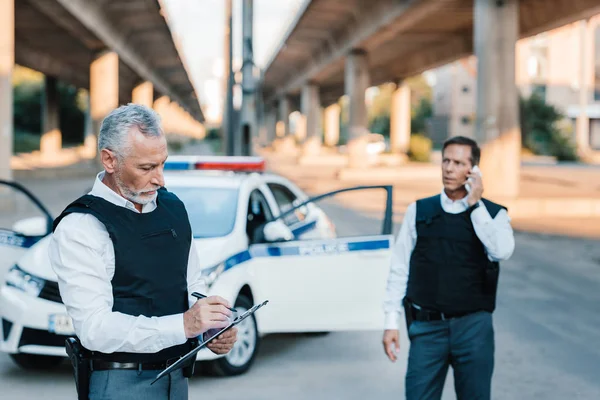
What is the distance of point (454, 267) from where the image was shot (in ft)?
14.1

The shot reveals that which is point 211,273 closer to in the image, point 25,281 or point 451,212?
point 25,281

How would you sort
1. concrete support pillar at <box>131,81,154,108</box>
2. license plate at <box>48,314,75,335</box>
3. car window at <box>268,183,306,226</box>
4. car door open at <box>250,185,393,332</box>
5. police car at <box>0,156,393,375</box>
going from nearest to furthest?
1. license plate at <box>48,314,75,335</box>
2. police car at <box>0,156,393,375</box>
3. car door open at <box>250,185,393,332</box>
4. car window at <box>268,183,306,226</box>
5. concrete support pillar at <box>131,81,154,108</box>

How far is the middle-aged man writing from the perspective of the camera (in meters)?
2.68

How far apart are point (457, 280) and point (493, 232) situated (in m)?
0.30

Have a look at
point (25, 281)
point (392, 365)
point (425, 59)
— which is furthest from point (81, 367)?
point (425, 59)

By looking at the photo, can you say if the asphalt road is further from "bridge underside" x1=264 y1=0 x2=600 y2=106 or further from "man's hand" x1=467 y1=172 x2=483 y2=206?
"bridge underside" x1=264 y1=0 x2=600 y2=106

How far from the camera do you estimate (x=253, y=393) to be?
6.47 meters

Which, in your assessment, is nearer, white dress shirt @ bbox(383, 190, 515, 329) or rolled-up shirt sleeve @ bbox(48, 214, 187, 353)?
rolled-up shirt sleeve @ bbox(48, 214, 187, 353)

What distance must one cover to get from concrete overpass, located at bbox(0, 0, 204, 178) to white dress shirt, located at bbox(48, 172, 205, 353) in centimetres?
1936

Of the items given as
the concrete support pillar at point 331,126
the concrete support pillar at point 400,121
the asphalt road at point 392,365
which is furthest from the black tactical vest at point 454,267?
the concrete support pillar at point 331,126

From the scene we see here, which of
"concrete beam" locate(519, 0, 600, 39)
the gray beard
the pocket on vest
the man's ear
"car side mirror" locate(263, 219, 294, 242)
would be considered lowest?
"car side mirror" locate(263, 219, 294, 242)

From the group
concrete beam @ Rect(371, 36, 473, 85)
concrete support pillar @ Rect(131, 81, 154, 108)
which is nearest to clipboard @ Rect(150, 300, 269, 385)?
concrete beam @ Rect(371, 36, 473, 85)

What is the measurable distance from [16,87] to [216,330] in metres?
84.3

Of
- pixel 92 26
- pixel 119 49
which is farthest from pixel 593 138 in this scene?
pixel 92 26
